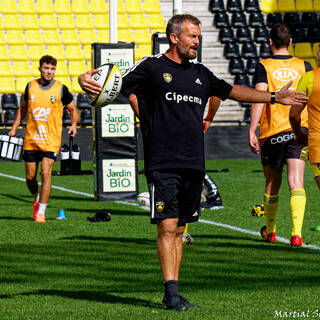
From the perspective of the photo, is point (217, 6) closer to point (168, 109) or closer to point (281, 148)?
point (281, 148)

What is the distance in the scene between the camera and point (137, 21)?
28.1 m

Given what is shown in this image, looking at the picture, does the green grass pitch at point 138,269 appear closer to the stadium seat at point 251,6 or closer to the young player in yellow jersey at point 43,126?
the young player in yellow jersey at point 43,126

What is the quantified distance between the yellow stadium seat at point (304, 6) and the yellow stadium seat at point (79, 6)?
7.03 m

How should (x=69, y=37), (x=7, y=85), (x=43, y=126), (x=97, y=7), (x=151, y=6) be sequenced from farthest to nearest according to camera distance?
(x=151, y=6)
(x=97, y=7)
(x=69, y=37)
(x=7, y=85)
(x=43, y=126)

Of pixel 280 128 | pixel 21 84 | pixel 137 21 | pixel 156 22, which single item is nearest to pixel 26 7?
pixel 21 84

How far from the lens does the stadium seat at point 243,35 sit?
27703 mm

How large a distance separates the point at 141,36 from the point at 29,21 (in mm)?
3629

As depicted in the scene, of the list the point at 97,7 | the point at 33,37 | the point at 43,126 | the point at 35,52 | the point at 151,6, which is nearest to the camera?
the point at 43,126

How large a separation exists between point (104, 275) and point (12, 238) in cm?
277

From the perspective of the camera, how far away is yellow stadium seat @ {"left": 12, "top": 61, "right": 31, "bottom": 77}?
87.2 feet

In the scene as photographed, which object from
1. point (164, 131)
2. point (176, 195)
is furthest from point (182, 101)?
point (176, 195)

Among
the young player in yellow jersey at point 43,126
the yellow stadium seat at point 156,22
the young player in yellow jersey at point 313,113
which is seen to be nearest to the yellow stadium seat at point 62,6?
the yellow stadium seat at point 156,22

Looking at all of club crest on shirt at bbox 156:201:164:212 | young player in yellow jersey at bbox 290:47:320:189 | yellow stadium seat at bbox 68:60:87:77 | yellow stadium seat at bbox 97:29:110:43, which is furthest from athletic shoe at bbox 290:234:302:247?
yellow stadium seat at bbox 97:29:110:43

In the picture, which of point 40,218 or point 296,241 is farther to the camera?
point 40,218
